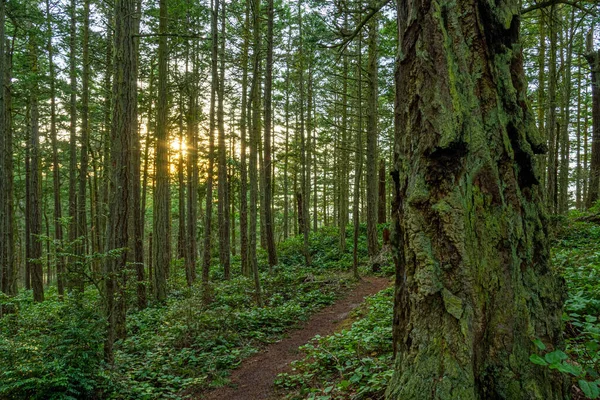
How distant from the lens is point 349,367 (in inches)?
150

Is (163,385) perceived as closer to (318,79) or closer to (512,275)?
(512,275)

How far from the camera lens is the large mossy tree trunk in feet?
6.32

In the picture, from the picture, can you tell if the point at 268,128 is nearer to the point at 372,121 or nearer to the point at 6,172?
the point at 372,121

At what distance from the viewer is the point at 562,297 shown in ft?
6.95

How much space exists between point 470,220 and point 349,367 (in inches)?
99.9

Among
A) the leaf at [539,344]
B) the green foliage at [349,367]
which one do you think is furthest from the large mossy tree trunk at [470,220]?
the green foliage at [349,367]

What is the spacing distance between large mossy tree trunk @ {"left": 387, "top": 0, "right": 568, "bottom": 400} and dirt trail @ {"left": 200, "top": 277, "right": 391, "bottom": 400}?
3197 millimetres

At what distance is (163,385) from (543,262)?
17.8 feet

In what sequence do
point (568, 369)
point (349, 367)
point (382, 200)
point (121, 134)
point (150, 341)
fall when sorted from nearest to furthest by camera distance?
point (568, 369), point (349, 367), point (121, 134), point (150, 341), point (382, 200)

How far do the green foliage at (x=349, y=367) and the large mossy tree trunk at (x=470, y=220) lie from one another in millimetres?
970

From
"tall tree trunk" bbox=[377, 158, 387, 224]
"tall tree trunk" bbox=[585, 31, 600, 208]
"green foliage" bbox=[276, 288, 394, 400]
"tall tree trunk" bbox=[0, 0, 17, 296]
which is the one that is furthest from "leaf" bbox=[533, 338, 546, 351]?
"tall tree trunk" bbox=[377, 158, 387, 224]

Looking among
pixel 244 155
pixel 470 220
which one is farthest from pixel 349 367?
pixel 244 155

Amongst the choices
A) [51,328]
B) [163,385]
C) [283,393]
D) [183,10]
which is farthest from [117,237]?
[183,10]

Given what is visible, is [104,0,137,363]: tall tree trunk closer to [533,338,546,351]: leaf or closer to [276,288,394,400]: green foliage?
[276,288,394,400]: green foliage
